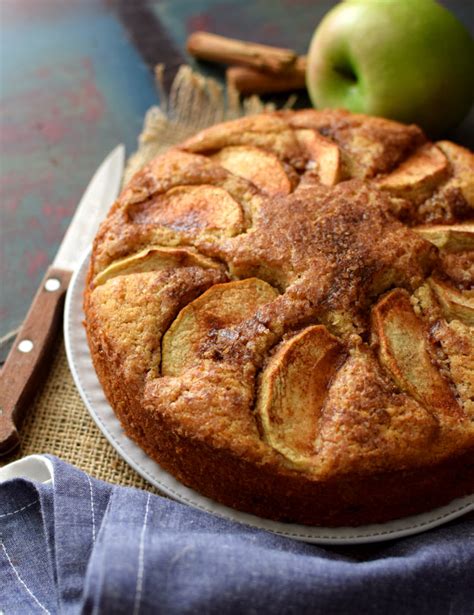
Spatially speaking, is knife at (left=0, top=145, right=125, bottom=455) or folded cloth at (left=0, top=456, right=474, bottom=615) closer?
folded cloth at (left=0, top=456, right=474, bottom=615)

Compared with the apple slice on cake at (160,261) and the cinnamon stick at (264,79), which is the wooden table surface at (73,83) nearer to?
A: the cinnamon stick at (264,79)

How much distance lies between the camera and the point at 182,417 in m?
1.75

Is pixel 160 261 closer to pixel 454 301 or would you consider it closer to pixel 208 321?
pixel 208 321

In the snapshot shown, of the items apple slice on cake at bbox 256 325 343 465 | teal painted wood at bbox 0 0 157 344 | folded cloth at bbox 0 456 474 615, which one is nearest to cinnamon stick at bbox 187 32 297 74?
teal painted wood at bbox 0 0 157 344

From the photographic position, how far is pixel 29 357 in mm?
2191

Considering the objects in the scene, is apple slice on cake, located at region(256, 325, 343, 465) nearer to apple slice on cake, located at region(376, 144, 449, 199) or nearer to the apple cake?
the apple cake

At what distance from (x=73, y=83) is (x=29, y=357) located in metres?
1.52

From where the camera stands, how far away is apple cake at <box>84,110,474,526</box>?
5.71 feet

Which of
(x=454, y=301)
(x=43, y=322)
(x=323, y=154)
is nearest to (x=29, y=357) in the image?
(x=43, y=322)

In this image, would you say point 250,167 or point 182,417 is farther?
point 250,167

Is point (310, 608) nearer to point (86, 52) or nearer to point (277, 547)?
point (277, 547)

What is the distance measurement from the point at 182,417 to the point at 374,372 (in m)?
0.45

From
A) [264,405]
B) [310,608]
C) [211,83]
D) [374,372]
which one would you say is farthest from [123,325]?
[211,83]

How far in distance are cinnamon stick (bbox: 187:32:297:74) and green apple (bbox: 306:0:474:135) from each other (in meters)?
0.26
